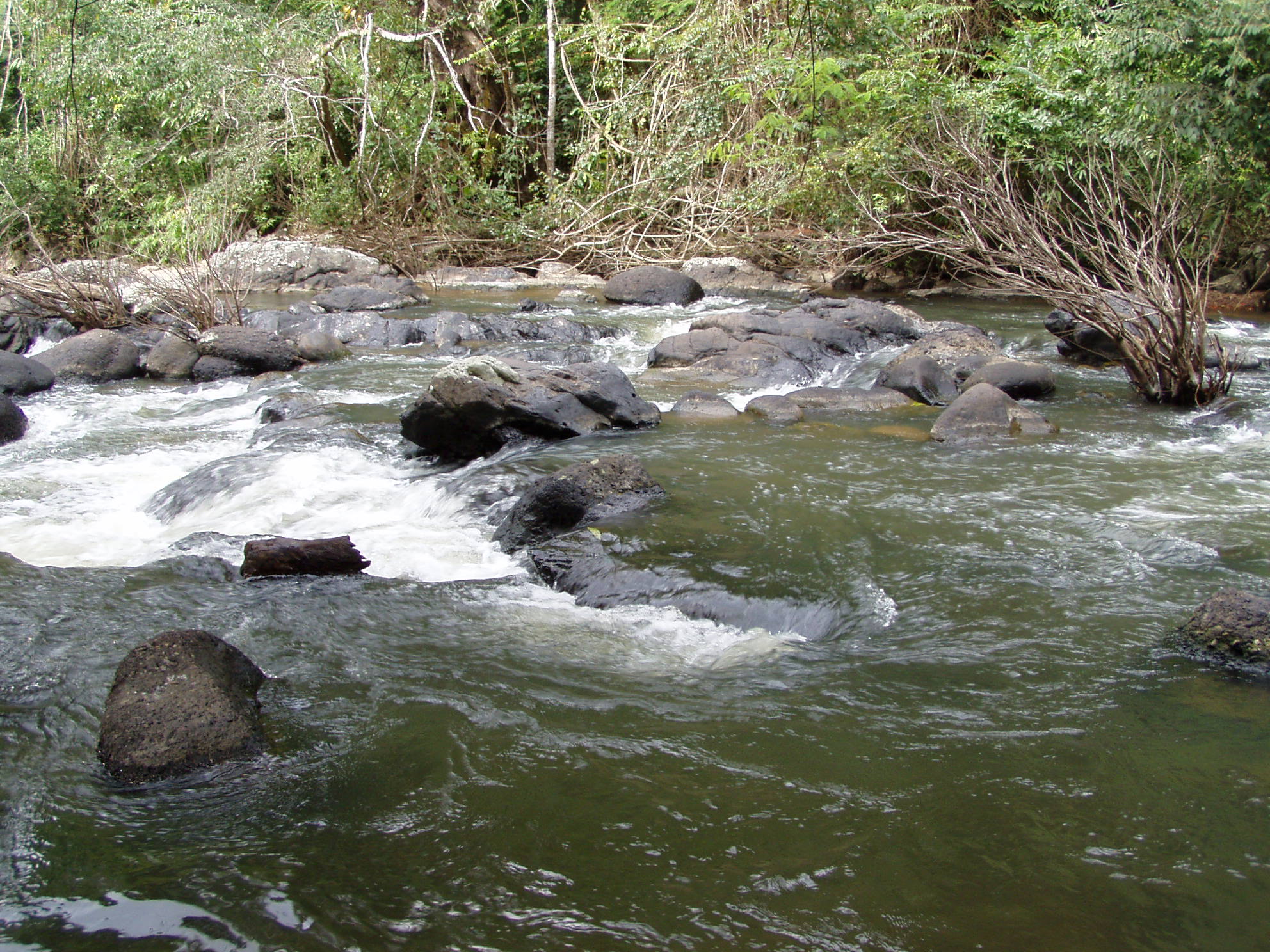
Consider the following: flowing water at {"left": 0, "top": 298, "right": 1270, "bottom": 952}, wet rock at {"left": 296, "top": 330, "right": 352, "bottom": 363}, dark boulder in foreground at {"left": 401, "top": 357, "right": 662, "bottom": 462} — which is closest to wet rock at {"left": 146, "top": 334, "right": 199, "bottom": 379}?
wet rock at {"left": 296, "top": 330, "right": 352, "bottom": 363}

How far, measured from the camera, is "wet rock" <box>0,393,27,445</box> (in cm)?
808

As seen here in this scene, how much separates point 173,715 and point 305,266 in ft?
46.6

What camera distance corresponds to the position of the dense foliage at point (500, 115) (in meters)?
14.7

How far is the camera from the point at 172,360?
10.5m

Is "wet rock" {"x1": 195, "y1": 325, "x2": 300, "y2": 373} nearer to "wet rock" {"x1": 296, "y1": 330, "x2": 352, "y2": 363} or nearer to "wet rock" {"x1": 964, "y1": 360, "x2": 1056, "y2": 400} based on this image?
"wet rock" {"x1": 296, "y1": 330, "x2": 352, "y2": 363}

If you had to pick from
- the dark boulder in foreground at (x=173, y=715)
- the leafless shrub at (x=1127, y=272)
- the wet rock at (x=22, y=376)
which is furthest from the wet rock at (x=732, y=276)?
the dark boulder in foreground at (x=173, y=715)

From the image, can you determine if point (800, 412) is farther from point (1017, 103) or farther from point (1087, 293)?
point (1017, 103)

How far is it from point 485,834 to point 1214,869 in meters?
1.93

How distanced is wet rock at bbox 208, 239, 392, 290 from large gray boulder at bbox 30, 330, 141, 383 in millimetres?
5427

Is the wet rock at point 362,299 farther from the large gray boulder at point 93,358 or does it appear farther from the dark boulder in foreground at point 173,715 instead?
the dark boulder in foreground at point 173,715

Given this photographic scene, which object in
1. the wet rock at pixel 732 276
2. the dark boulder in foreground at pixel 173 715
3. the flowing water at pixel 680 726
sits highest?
the wet rock at pixel 732 276

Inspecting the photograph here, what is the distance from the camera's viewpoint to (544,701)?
12.1 feet

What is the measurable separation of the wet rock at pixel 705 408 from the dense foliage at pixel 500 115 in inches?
252

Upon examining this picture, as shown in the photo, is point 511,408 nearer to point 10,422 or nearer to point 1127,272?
point 10,422
